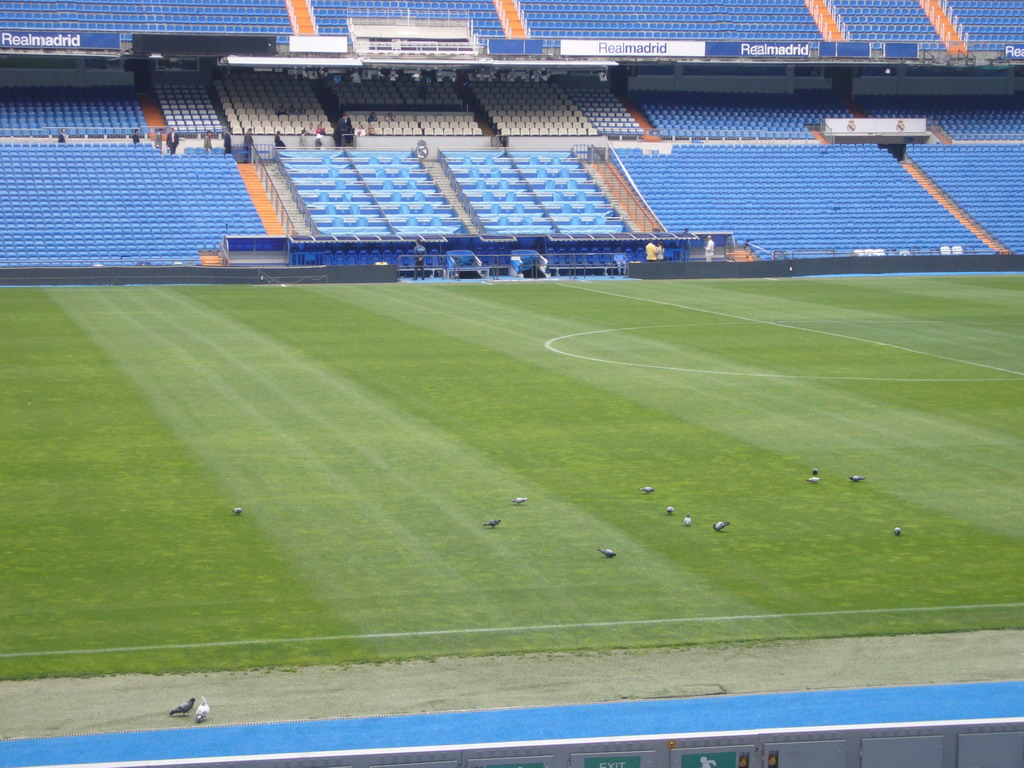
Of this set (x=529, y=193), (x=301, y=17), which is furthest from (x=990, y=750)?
A: (x=301, y=17)

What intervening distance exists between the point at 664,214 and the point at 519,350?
3001 centimetres

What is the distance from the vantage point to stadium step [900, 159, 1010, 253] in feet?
193

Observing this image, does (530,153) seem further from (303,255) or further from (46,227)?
(46,227)

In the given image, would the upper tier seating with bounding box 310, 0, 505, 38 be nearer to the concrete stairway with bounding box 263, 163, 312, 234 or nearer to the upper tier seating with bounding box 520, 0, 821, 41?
the upper tier seating with bounding box 520, 0, 821, 41

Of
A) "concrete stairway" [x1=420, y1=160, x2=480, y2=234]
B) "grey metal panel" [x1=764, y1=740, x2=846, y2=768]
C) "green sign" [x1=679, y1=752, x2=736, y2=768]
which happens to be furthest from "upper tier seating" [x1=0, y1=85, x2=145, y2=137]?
"grey metal panel" [x1=764, y1=740, x2=846, y2=768]

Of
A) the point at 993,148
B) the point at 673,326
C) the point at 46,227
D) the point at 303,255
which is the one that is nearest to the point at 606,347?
the point at 673,326

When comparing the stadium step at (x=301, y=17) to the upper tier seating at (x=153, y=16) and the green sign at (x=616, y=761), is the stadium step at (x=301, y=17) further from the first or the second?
the green sign at (x=616, y=761)

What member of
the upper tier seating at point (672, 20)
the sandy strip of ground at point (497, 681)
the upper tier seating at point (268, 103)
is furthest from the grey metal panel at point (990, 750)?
the upper tier seating at point (672, 20)

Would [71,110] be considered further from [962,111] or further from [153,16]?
[962,111]

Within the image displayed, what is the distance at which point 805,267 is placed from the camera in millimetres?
51656

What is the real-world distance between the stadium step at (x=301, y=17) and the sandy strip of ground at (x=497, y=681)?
55053mm

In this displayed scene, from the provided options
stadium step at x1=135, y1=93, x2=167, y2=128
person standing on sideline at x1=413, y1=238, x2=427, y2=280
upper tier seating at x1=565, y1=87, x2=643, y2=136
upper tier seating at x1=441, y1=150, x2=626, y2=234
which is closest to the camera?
person standing on sideline at x1=413, y1=238, x2=427, y2=280

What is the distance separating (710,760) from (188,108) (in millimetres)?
57205

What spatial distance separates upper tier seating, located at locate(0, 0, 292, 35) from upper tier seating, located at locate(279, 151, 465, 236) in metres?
6.92
